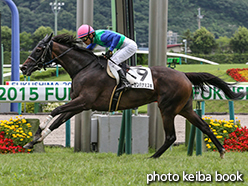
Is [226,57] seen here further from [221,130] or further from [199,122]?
[199,122]

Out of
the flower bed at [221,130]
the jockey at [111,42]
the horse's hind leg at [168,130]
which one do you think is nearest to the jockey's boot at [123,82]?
the jockey at [111,42]

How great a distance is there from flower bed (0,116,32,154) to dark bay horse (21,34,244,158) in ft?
6.67

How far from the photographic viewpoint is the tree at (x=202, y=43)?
62344 millimetres

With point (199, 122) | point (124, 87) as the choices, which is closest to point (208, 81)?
point (199, 122)

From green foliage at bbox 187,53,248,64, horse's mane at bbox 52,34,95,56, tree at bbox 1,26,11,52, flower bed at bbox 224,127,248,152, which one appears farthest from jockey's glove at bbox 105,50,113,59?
green foliage at bbox 187,53,248,64

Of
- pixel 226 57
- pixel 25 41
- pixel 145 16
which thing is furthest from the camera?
pixel 145 16

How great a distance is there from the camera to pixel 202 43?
206 ft

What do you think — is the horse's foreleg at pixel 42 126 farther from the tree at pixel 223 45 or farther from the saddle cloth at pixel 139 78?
the tree at pixel 223 45

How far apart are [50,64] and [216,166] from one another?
3.02m

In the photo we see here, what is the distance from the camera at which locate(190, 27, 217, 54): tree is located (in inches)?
2454

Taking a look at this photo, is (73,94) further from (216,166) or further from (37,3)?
(37,3)

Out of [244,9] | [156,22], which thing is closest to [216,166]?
[156,22]

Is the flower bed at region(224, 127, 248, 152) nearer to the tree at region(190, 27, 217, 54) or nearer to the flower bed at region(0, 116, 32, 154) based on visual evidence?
the flower bed at region(0, 116, 32, 154)

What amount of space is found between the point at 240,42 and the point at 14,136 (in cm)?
5886
